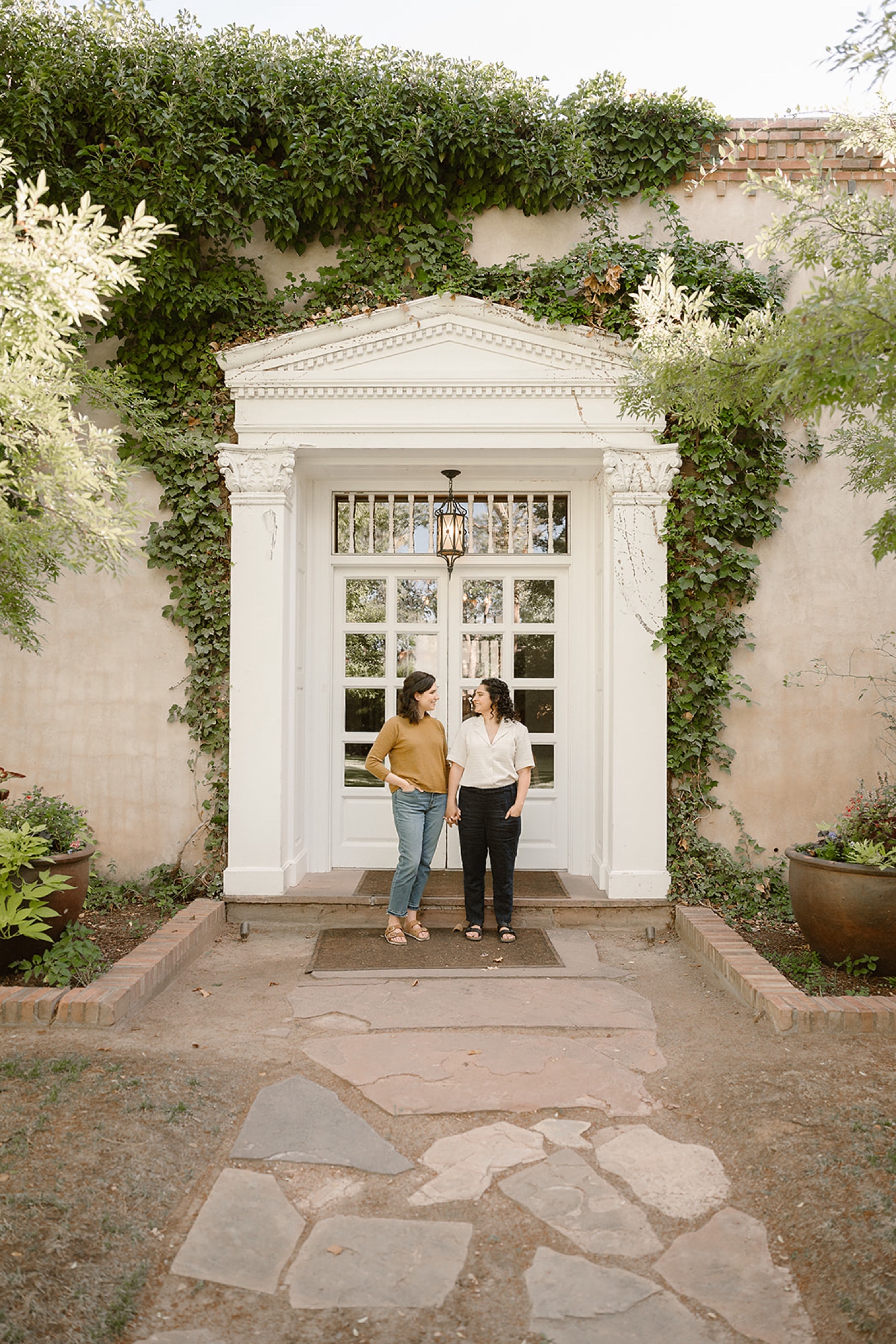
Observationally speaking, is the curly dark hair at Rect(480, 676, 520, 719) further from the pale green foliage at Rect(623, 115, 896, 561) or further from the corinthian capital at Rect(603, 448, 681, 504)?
the pale green foliage at Rect(623, 115, 896, 561)

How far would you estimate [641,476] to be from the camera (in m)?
6.05

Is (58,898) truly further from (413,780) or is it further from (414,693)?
(414,693)

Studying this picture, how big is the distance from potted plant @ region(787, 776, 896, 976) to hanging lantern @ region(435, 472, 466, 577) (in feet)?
10.2

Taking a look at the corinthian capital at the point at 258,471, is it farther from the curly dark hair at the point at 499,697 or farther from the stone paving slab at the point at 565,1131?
the stone paving slab at the point at 565,1131

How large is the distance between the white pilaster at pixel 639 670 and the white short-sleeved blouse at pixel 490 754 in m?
0.84

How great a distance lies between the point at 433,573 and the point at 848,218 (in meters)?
4.05

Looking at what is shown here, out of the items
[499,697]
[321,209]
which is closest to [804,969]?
[499,697]

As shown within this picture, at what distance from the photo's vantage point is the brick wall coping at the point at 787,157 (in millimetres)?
6387

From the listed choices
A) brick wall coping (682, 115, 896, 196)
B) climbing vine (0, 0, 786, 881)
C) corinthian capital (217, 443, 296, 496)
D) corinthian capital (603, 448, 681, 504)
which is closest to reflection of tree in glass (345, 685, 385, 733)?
climbing vine (0, 0, 786, 881)

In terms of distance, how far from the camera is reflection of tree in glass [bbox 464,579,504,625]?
22.5 ft

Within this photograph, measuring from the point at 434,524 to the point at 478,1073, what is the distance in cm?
422

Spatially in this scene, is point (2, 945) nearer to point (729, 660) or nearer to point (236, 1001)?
point (236, 1001)

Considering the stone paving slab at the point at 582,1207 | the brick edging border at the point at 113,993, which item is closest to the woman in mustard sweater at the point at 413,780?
the brick edging border at the point at 113,993

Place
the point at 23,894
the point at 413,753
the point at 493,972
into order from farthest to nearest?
the point at 413,753 < the point at 493,972 < the point at 23,894
